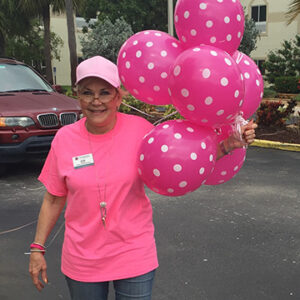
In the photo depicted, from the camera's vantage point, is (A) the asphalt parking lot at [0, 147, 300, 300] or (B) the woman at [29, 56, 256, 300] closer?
(B) the woman at [29, 56, 256, 300]

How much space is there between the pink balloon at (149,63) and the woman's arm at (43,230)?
690 mm

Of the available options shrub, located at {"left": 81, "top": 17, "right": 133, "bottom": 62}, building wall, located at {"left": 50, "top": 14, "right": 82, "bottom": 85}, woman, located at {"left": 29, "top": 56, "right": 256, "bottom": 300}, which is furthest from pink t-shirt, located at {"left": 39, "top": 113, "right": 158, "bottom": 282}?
building wall, located at {"left": 50, "top": 14, "right": 82, "bottom": 85}

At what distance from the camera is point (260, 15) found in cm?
2903

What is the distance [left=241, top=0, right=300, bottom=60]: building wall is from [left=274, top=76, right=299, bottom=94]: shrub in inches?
326

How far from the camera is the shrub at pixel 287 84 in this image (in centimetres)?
2061

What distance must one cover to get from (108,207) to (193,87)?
0.67m

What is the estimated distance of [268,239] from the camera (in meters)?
4.14

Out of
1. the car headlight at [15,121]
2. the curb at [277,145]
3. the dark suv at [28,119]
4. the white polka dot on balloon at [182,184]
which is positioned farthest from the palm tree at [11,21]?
the white polka dot on balloon at [182,184]

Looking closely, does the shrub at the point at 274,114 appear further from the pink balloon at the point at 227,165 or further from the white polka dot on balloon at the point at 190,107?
the white polka dot on balloon at the point at 190,107

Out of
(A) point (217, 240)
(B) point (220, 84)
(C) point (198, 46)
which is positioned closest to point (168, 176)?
(B) point (220, 84)

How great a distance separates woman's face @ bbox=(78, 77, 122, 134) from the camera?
194 centimetres

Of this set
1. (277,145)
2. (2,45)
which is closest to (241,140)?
(277,145)

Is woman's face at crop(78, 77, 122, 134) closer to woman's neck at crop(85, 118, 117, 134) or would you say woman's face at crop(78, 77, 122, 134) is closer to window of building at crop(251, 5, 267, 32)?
woman's neck at crop(85, 118, 117, 134)

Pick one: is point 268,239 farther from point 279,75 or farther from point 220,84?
point 279,75
